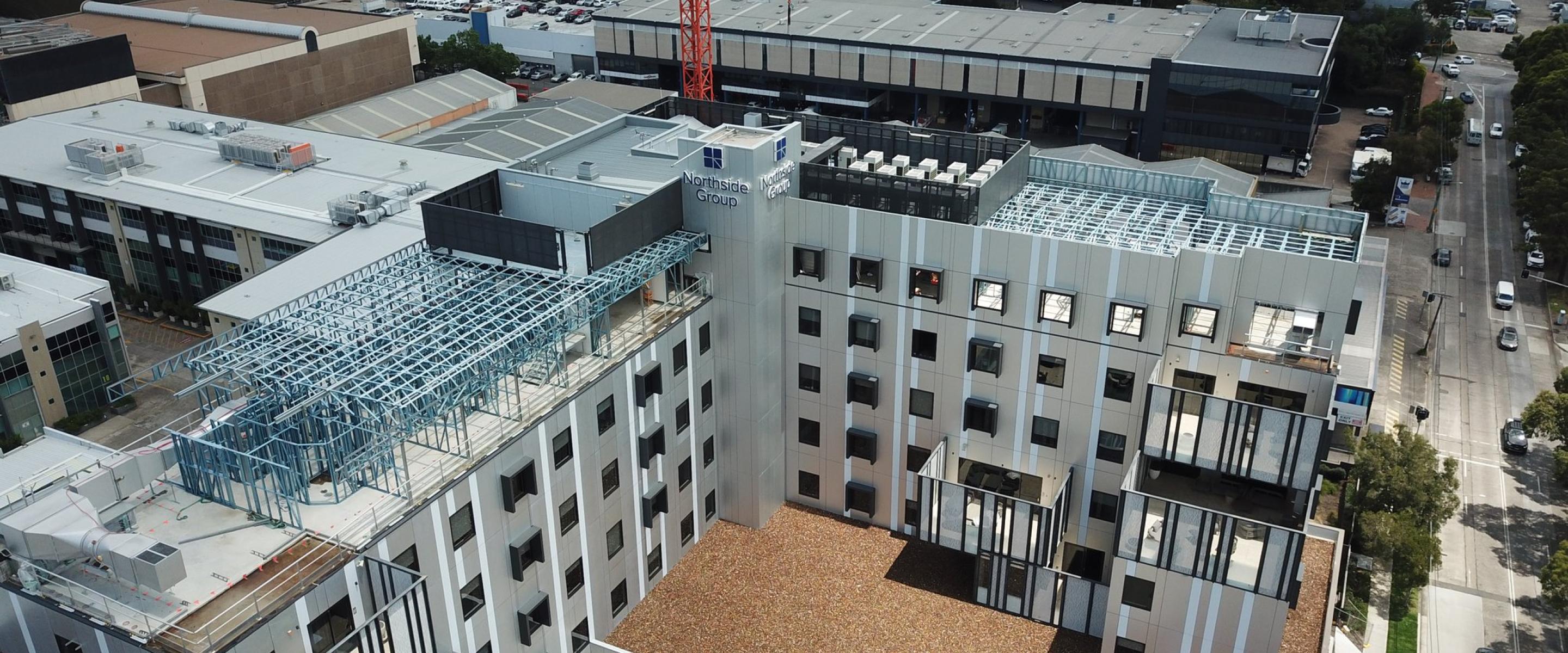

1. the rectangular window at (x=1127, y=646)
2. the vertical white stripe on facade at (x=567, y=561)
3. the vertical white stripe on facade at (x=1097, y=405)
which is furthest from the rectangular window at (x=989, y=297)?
the vertical white stripe on facade at (x=567, y=561)

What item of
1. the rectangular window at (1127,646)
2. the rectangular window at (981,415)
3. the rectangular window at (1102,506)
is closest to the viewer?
the rectangular window at (1127,646)

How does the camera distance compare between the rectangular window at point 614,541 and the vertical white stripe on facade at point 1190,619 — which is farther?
the rectangular window at point 614,541

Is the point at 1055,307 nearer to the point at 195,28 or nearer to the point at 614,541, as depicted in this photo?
the point at 614,541

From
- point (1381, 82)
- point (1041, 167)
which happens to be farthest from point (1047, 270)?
point (1381, 82)

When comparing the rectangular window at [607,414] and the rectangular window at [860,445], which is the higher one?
the rectangular window at [607,414]

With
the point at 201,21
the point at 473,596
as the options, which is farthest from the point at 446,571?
the point at 201,21

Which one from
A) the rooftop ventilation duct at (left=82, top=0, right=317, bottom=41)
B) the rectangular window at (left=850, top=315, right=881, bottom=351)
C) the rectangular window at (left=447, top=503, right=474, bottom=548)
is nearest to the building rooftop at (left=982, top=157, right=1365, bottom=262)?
the rectangular window at (left=850, top=315, right=881, bottom=351)

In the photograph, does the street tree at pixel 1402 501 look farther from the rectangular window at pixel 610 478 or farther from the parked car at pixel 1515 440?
the rectangular window at pixel 610 478

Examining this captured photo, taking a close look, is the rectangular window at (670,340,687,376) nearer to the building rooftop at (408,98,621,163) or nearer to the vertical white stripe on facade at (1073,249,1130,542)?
the vertical white stripe on facade at (1073,249,1130,542)

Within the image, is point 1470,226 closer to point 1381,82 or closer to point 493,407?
point 1381,82
